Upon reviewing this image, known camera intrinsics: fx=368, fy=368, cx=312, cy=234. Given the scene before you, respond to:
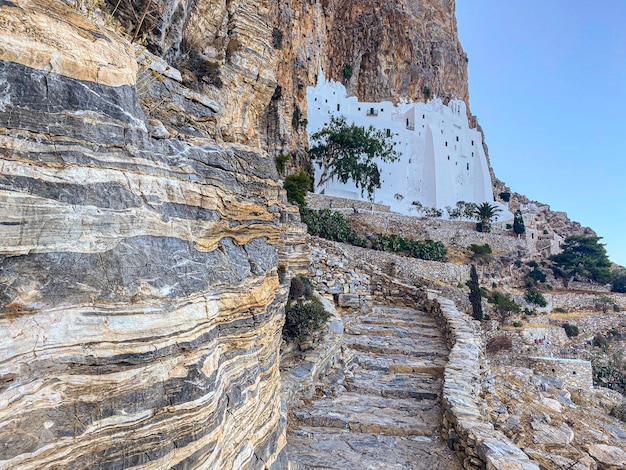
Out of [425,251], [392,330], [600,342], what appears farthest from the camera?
[425,251]

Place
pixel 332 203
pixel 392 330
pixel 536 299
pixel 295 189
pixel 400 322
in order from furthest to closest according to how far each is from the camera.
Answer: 1. pixel 332 203
2. pixel 536 299
3. pixel 295 189
4. pixel 400 322
5. pixel 392 330

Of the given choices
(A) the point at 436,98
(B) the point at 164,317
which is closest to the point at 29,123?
(B) the point at 164,317

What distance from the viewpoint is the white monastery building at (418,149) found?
35500mm

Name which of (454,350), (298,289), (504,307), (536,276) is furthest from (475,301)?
(298,289)

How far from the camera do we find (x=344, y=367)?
25.2ft

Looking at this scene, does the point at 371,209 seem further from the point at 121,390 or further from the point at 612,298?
the point at 121,390

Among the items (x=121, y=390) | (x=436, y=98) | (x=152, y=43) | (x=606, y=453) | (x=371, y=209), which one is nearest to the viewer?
(x=121, y=390)

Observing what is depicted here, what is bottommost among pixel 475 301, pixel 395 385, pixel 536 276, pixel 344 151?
pixel 475 301

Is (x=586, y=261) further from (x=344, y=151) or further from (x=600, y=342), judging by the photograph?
(x=344, y=151)

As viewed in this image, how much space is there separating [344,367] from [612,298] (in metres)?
28.2

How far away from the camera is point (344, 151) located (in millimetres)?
32062

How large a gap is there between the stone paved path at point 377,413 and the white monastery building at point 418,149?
992 inches

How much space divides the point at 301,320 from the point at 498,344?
1409 cm

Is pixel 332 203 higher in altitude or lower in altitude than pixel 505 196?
lower
